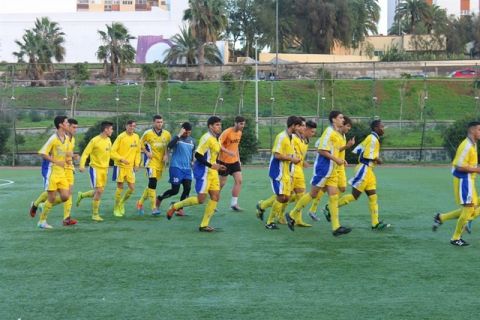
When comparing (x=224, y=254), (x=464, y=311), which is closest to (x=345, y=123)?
(x=224, y=254)

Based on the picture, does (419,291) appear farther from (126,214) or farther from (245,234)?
(126,214)

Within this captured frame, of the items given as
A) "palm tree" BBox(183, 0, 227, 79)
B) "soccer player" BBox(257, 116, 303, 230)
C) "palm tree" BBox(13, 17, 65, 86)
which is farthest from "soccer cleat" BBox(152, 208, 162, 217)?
"palm tree" BBox(13, 17, 65, 86)

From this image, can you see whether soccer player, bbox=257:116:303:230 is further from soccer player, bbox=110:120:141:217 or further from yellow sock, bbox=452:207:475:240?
soccer player, bbox=110:120:141:217

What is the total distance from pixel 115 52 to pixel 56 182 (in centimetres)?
5161

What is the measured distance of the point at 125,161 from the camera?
526 inches

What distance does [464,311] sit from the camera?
676 centimetres

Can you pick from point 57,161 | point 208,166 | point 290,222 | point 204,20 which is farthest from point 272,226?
point 204,20

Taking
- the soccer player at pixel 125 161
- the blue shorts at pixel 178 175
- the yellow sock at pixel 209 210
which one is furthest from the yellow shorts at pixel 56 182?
the blue shorts at pixel 178 175

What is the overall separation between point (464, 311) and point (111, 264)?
417 centimetres

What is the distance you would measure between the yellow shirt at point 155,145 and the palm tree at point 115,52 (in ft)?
159

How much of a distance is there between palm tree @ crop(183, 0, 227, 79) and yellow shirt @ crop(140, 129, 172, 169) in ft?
160

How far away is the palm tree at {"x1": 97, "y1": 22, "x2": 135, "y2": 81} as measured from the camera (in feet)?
202

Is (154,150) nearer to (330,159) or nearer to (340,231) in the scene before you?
(330,159)

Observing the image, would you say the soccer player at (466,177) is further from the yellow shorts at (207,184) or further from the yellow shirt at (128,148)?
the yellow shirt at (128,148)
